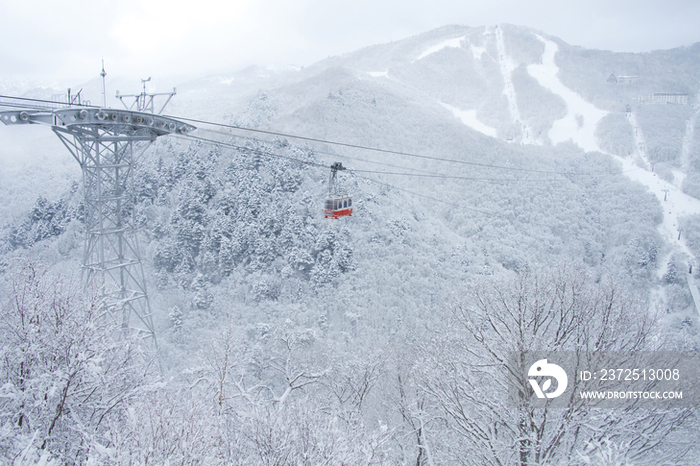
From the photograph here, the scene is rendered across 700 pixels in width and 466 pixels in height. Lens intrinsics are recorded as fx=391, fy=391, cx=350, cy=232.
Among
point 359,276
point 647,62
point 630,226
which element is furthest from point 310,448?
point 647,62

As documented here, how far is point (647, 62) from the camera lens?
100562 millimetres

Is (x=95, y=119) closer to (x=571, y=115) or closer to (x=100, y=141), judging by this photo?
(x=100, y=141)

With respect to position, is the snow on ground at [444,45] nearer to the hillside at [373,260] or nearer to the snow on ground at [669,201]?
the hillside at [373,260]

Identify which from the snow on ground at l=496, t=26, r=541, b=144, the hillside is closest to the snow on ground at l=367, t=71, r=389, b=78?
the hillside

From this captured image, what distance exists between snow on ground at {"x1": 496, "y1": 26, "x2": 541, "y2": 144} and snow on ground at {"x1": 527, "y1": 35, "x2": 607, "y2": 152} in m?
4.87

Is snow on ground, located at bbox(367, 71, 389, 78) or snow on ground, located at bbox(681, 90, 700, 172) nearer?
snow on ground, located at bbox(681, 90, 700, 172)

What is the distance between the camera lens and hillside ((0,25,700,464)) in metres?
9.14

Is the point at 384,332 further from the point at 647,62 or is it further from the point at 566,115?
the point at 647,62

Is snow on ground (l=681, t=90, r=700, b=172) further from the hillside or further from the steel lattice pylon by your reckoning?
the steel lattice pylon

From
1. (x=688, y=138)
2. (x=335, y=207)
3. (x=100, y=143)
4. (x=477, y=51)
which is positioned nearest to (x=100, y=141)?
(x=100, y=143)

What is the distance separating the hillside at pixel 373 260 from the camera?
914cm

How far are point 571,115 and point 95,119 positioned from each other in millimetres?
101839

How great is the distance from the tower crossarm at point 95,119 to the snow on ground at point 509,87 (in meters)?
84.0
